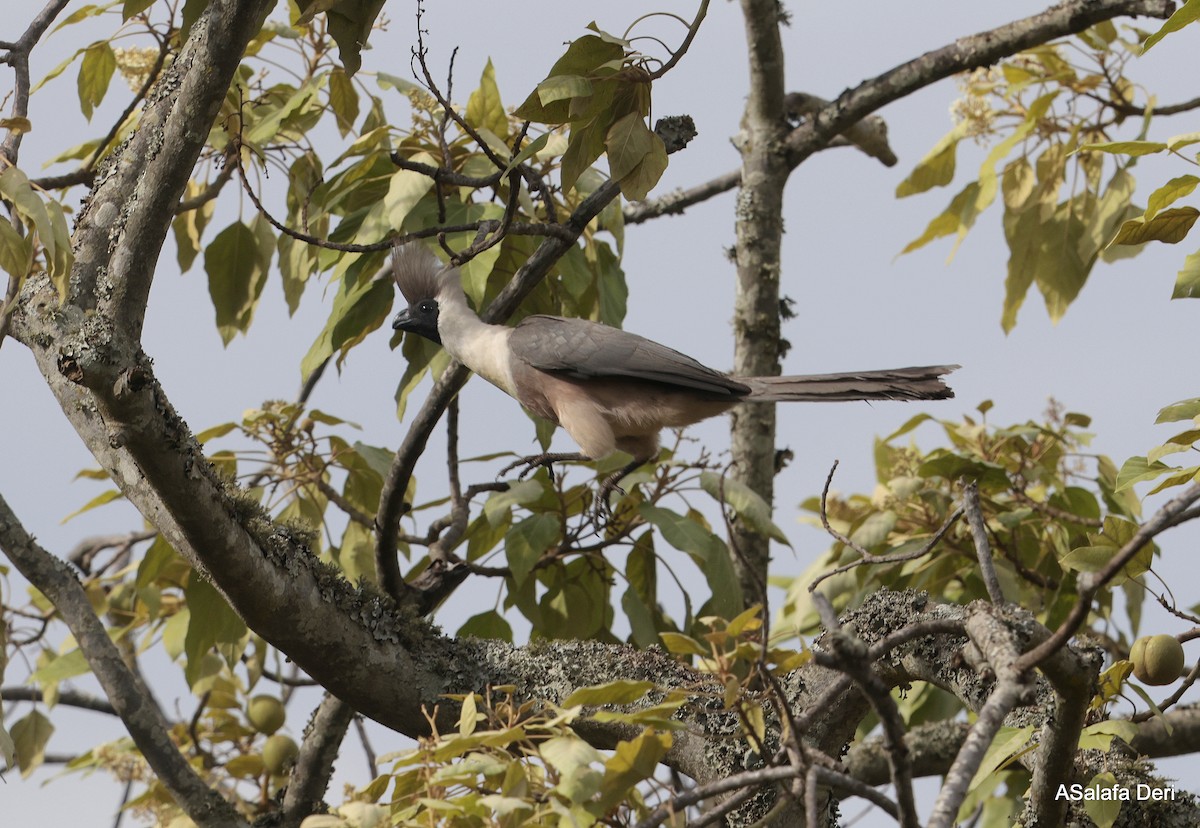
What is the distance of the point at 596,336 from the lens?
369 cm

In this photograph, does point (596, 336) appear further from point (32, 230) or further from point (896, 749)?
point (896, 749)

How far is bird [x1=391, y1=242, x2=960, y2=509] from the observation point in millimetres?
3609

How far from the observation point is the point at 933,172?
4980mm

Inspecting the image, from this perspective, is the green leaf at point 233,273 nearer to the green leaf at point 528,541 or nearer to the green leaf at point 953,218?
the green leaf at point 528,541

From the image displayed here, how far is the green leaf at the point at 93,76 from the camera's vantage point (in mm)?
4008

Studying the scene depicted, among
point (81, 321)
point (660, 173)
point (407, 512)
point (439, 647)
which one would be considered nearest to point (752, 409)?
point (407, 512)

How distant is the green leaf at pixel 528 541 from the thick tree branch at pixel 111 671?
101cm

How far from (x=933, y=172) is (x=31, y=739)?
12.4 ft

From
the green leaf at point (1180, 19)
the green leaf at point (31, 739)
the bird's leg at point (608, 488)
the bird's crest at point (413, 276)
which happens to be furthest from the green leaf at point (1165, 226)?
the green leaf at point (31, 739)

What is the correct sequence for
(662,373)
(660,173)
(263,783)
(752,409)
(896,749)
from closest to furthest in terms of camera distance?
(896,749)
(660,173)
(662,373)
(263,783)
(752,409)

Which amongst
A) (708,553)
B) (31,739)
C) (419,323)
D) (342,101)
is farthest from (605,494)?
(31,739)

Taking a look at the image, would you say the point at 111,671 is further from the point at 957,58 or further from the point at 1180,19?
the point at 957,58

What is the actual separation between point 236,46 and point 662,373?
1500 mm

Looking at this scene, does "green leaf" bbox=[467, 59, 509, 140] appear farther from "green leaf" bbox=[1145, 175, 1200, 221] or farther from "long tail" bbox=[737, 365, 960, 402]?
"green leaf" bbox=[1145, 175, 1200, 221]
